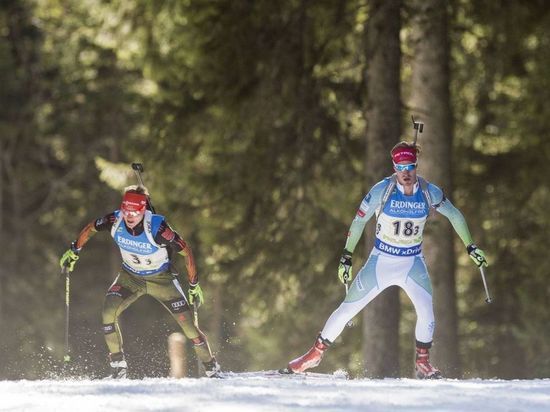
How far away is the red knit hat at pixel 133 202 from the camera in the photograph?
12648 mm

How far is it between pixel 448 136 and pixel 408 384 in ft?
22.4

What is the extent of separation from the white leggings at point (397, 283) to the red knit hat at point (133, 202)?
2087 mm

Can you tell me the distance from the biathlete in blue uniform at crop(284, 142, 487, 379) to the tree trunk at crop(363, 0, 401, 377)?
464 cm

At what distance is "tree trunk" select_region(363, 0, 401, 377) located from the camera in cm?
1716

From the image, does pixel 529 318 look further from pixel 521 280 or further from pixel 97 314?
pixel 97 314

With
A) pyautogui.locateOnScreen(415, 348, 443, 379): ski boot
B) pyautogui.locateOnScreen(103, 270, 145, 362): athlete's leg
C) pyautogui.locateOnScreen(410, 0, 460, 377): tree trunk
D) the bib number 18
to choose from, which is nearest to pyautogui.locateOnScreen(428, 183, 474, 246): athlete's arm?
the bib number 18

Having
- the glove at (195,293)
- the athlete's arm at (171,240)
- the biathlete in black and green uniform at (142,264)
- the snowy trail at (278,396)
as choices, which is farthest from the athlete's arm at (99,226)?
the snowy trail at (278,396)

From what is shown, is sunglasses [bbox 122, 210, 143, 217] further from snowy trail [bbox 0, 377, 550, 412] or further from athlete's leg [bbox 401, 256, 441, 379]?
athlete's leg [bbox 401, 256, 441, 379]

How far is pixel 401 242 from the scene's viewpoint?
12367mm

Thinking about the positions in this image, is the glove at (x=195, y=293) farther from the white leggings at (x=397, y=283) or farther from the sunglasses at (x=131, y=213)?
the white leggings at (x=397, y=283)

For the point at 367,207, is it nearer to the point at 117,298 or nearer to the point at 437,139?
the point at 117,298

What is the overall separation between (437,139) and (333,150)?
312cm

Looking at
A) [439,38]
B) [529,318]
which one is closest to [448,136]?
[439,38]

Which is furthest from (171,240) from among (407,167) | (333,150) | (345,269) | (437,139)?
(333,150)
